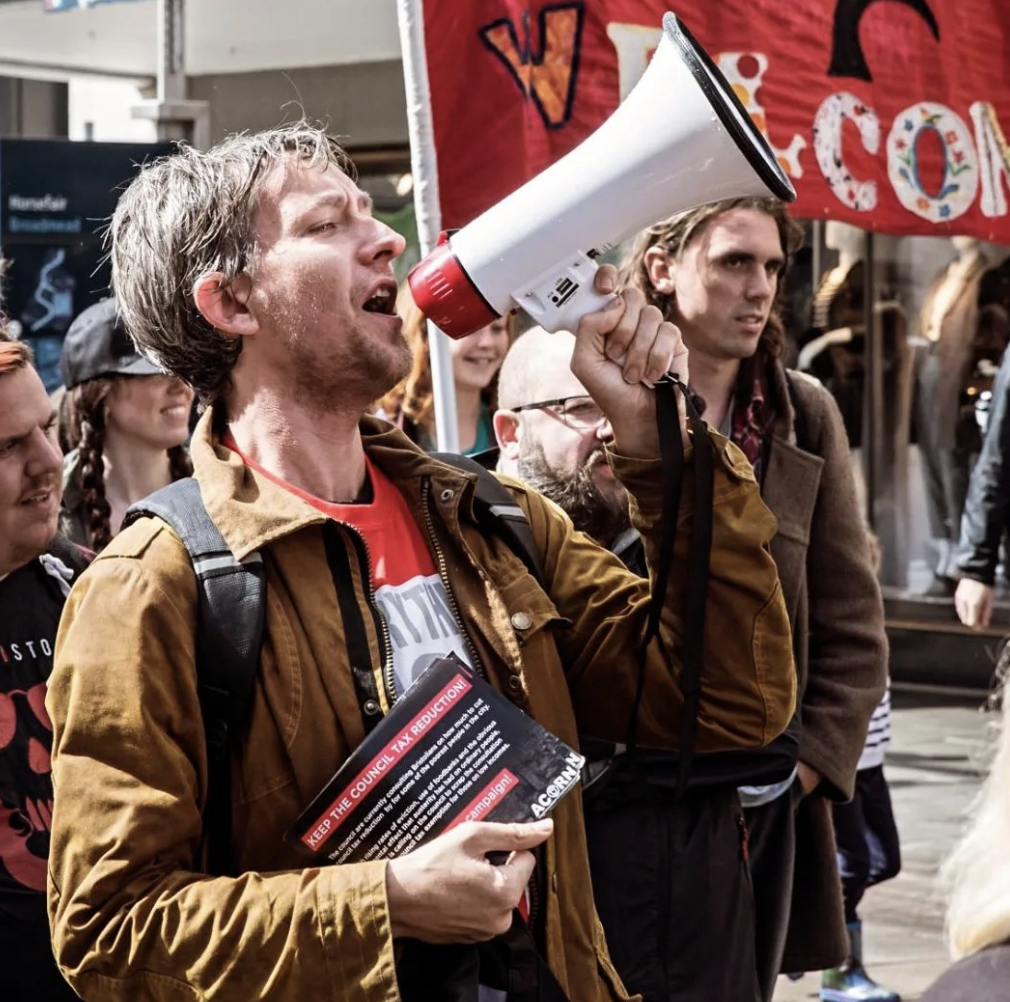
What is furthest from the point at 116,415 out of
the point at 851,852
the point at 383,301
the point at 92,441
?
the point at 383,301

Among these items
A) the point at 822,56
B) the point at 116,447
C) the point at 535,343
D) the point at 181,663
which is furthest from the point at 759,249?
the point at 181,663

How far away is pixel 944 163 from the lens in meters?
5.15

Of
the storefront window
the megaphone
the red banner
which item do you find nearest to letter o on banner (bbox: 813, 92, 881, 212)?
the red banner

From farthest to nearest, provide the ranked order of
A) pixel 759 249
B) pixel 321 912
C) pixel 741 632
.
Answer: pixel 759 249 → pixel 741 632 → pixel 321 912

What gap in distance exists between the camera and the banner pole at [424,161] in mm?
3875

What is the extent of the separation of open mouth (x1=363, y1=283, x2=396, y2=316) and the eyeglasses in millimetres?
1060

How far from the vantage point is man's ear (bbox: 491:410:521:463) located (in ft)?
11.5

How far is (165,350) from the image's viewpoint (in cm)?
238

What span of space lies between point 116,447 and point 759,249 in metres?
1.80

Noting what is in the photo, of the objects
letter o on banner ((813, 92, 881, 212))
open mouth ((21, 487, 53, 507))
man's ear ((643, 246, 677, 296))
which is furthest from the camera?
letter o on banner ((813, 92, 881, 212))

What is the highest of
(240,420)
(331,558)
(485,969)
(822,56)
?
(822,56)

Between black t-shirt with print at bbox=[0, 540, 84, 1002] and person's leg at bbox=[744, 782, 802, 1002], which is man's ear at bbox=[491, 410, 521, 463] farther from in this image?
black t-shirt with print at bbox=[0, 540, 84, 1002]

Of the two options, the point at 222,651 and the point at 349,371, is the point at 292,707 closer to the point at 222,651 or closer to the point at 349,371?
the point at 222,651

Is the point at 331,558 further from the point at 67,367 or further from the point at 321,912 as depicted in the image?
the point at 67,367
